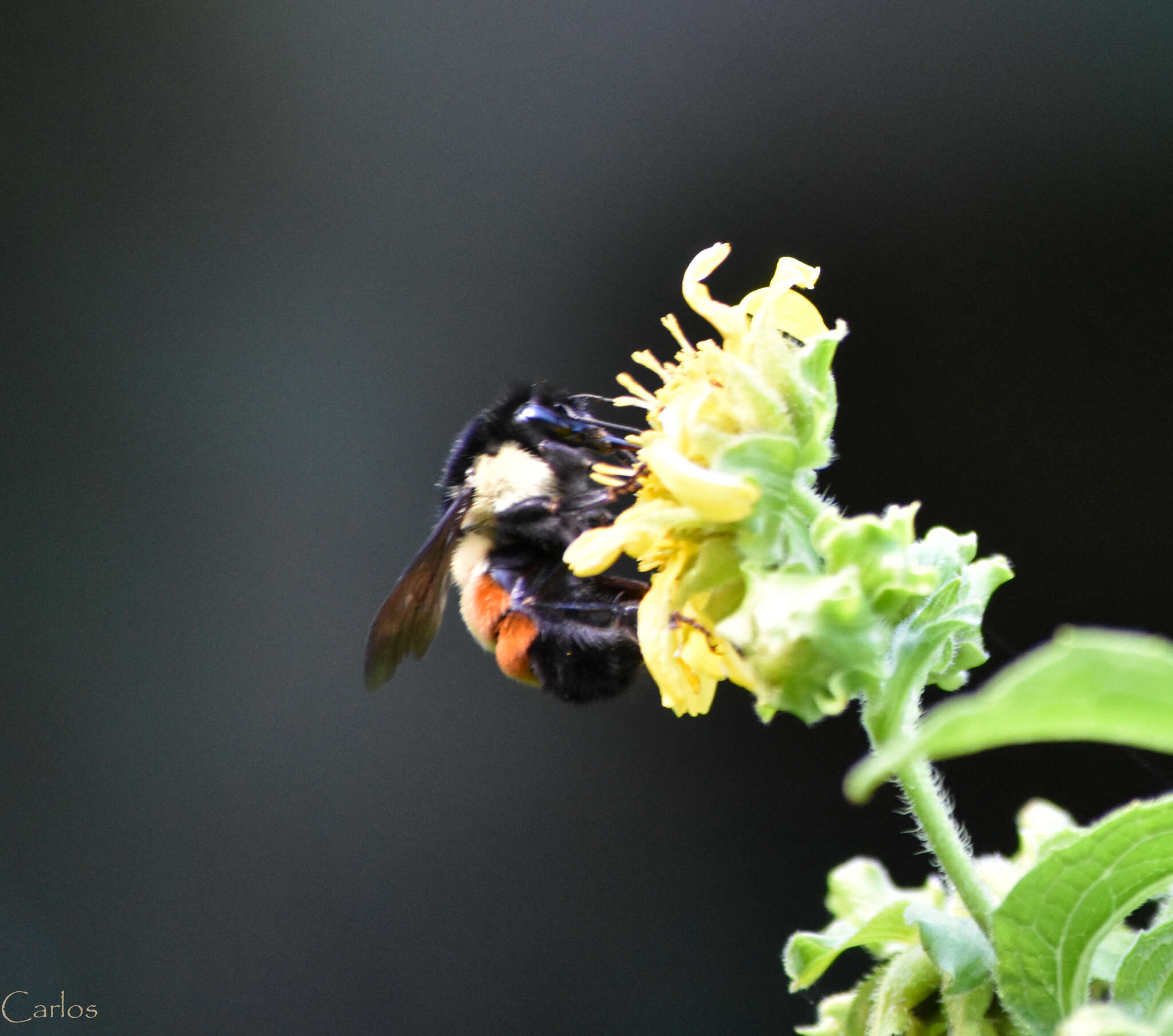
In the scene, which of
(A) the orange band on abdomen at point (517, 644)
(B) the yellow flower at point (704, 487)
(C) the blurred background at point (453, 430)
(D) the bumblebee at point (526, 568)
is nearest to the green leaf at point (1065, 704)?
(B) the yellow flower at point (704, 487)

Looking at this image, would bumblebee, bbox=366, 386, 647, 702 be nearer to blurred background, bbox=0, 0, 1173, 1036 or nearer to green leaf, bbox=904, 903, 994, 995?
green leaf, bbox=904, 903, 994, 995

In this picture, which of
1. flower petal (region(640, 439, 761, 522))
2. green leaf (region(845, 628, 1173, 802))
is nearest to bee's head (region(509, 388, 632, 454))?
flower petal (region(640, 439, 761, 522))

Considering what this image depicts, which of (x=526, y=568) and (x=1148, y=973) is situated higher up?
(x=526, y=568)

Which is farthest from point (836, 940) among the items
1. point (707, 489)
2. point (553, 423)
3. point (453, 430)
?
point (453, 430)

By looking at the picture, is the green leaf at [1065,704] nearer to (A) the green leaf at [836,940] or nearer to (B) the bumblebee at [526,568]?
(A) the green leaf at [836,940]

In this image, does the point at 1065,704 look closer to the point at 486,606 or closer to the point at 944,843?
the point at 944,843

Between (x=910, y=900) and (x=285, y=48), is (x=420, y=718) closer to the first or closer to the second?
(x=285, y=48)
